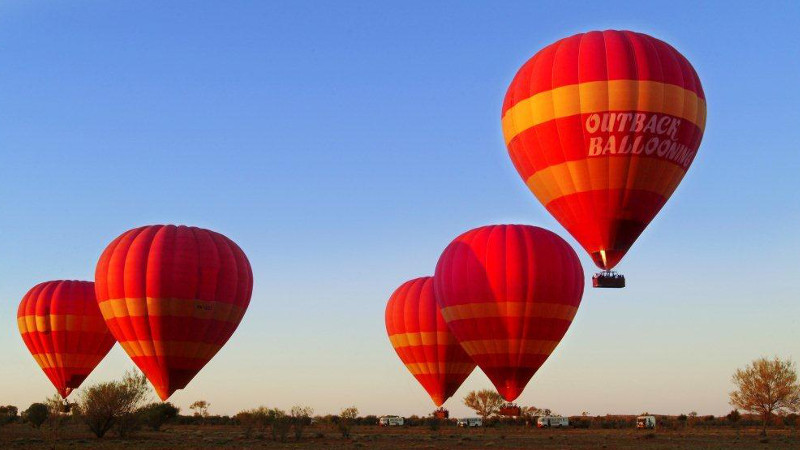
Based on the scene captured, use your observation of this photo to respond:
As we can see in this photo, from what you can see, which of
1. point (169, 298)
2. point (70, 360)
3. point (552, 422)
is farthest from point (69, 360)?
point (552, 422)

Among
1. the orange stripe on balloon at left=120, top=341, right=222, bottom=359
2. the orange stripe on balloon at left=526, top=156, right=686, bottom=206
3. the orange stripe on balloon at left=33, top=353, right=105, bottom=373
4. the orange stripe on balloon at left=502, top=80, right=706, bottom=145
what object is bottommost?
the orange stripe on balloon at left=120, top=341, right=222, bottom=359

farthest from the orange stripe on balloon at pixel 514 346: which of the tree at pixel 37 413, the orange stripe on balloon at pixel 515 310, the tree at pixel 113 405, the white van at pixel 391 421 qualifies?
the tree at pixel 37 413

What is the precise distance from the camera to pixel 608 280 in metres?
29.0

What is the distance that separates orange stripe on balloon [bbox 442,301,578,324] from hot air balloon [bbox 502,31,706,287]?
588 cm

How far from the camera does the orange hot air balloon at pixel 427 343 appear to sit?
150ft

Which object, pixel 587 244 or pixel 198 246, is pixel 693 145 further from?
pixel 198 246

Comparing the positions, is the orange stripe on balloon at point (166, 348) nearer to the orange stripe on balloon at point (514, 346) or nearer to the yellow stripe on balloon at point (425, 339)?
the orange stripe on balloon at point (514, 346)

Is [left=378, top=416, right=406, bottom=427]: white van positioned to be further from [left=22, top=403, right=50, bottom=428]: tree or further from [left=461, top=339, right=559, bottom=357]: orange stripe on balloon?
[left=461, top=339, right=559, bottom=357]: orange stripe on balloon

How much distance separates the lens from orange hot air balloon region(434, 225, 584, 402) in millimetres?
35094

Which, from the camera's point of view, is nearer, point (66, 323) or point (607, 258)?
point (607, 258)

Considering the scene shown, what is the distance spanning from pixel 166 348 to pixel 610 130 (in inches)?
796

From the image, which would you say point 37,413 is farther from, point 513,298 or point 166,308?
point 513,298

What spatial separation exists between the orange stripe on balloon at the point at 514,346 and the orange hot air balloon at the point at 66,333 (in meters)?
24.1

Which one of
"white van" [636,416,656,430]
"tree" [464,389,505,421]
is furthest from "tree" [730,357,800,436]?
"tree" [464,389,505,421]
